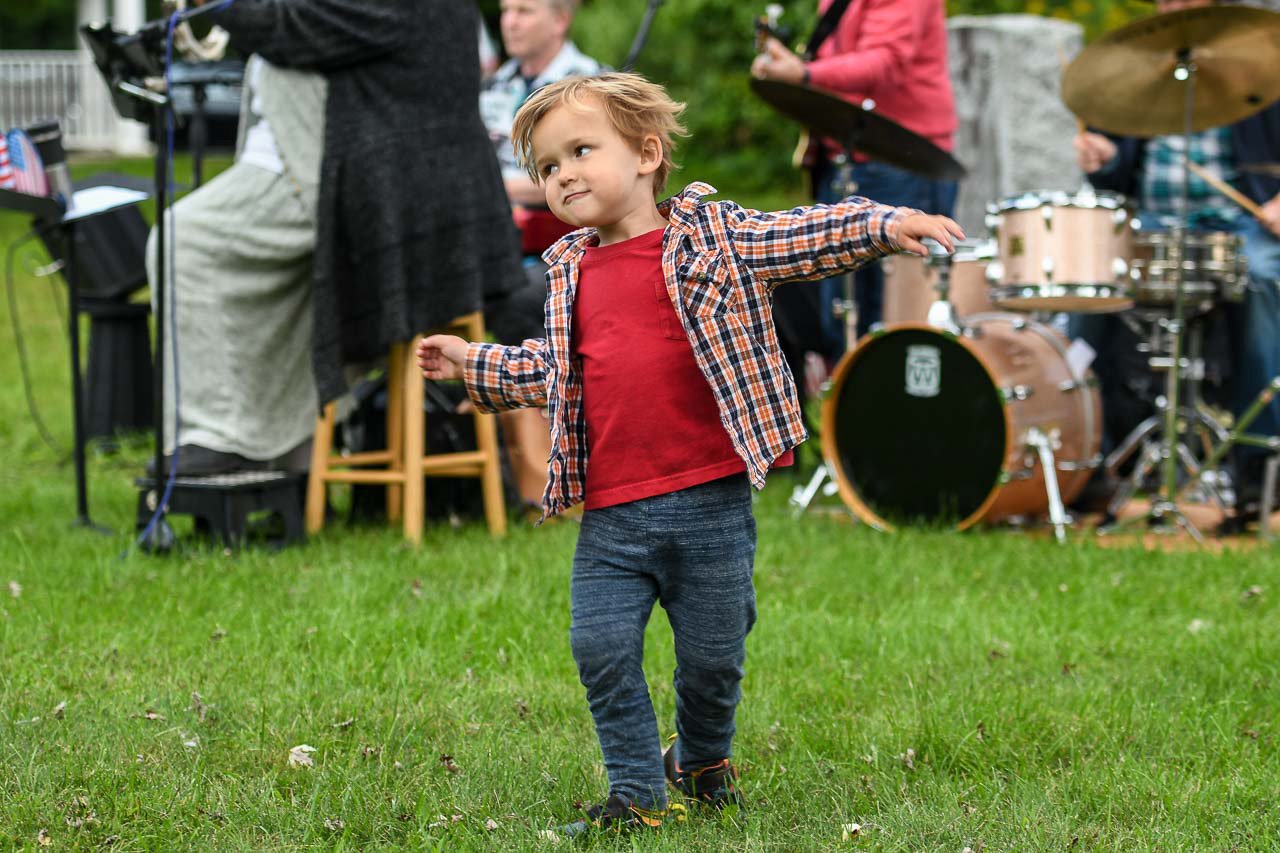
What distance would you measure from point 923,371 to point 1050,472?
23.7 inches

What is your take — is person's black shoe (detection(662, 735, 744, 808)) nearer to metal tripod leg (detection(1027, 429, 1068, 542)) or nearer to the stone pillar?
metal tripod leg (detection(1027, 429, 1068, 542))

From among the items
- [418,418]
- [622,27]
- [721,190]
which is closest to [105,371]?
[418,418]

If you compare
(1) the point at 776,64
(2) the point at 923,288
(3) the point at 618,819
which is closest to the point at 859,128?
(1) the point at 776,64

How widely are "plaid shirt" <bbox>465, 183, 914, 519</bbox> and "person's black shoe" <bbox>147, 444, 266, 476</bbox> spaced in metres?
2.63

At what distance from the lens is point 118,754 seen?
3.05 metres

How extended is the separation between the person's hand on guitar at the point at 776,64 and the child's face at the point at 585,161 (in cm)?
333

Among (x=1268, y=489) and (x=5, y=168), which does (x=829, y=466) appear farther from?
(x=5, y=168)

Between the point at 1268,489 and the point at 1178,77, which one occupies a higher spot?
the point at 1178,77

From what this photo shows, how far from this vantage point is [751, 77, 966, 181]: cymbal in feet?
17.8

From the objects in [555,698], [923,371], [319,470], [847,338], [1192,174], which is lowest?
[555,698]

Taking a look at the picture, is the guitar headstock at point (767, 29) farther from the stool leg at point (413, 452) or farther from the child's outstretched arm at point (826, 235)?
the child's outstretched arm at point (826, 235)

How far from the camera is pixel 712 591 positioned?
2.74 m

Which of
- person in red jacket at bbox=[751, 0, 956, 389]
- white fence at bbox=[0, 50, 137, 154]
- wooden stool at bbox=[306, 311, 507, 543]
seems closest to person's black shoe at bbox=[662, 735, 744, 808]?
wooden stool at bbox=[306, 311, 507, 543]

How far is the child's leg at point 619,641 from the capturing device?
2703 millimetres
